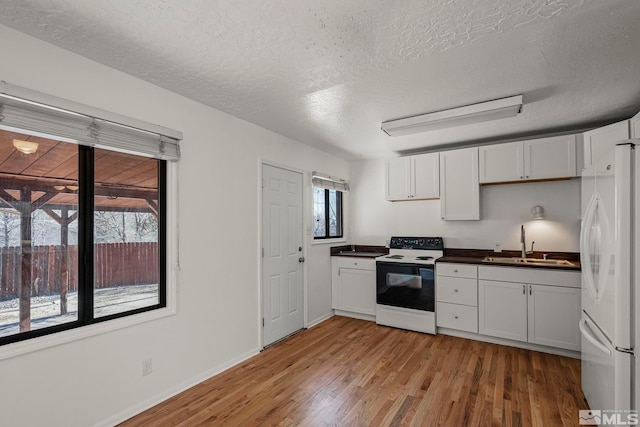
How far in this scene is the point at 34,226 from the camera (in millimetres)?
1857

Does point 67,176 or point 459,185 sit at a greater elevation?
point 459,185

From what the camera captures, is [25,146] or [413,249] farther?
[413,249]

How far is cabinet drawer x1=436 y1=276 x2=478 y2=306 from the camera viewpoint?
143 inches

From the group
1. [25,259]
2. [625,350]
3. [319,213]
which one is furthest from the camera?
[319,213]

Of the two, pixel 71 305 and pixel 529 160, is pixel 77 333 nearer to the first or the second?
pixel 71 305

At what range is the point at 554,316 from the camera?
3.22 metres

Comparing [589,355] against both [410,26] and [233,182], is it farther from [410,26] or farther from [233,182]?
[233,182]

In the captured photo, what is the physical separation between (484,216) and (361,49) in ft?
10.2

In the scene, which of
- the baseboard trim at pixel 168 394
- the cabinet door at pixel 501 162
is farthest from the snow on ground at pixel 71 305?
the cabinet door at pixel 501 162

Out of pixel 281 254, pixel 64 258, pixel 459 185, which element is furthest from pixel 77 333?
pixel 459 185

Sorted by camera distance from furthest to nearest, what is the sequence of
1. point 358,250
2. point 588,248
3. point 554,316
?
point 358,250 → point 554,316 → point 588,248

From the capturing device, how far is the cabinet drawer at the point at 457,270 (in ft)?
11.9

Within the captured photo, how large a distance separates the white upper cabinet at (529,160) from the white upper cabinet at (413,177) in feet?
1.90

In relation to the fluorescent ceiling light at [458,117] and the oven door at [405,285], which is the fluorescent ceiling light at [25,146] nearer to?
the fluorescent ceiling light at [458,117]
